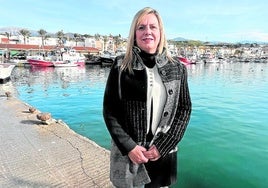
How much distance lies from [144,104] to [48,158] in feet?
12.8

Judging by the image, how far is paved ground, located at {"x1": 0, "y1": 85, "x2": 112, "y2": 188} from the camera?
4324mm

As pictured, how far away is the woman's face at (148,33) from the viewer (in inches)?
79.7

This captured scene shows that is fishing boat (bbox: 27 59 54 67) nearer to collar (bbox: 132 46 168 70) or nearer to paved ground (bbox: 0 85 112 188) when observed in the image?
paved ground (bbox: 0 85 112 188)

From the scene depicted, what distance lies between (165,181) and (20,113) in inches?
333

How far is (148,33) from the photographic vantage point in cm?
202

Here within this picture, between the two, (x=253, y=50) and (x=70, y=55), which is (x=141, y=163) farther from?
(x=253, y=50)

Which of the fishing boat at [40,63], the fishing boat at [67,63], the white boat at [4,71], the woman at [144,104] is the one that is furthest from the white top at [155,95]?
the fishing boat at [40,63]

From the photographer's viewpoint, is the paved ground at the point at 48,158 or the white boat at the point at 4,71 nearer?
the paved ground at the point at 48,158

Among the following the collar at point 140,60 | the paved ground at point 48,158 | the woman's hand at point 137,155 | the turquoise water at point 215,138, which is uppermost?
the collar at point 140,60

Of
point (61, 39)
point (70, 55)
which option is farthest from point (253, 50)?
point (70, 55)

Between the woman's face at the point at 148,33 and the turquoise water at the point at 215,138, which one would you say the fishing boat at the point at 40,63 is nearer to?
the turquoise water at the point at 215,138

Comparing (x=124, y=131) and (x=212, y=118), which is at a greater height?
(x=124, y=131)

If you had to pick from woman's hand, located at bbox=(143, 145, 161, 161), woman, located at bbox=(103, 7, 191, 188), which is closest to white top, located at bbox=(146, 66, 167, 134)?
woman, located at bbox=(103, 7, 191, 188)

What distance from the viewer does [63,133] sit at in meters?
7.12
